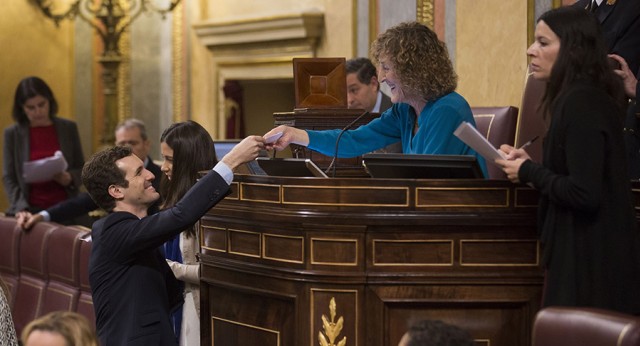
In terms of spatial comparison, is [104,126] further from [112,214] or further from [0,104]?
[112,214]

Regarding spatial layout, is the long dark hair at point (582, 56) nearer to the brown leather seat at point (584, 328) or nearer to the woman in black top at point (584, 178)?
the woman in black top at point (584, 178)

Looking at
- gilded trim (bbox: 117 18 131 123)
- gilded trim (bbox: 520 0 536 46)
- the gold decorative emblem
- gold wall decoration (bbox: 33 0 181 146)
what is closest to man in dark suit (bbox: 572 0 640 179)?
the gold decorative emblem

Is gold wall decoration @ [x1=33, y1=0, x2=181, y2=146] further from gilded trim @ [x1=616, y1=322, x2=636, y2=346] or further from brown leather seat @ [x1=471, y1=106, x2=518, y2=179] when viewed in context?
gilded trim @ [x1=616, y1=322, x2=636, y2=346]

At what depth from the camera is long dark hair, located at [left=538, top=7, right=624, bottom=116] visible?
11.1ft

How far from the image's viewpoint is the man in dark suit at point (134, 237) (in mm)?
3750

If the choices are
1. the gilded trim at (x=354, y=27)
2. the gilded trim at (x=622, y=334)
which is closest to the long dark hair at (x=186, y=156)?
the gilded trim at (x=622, y=334)

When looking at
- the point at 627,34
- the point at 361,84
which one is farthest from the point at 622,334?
the point at 361,84

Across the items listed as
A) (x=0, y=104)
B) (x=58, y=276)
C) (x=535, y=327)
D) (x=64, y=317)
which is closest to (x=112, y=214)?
(x=64, y=317)

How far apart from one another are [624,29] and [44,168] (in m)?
3.79

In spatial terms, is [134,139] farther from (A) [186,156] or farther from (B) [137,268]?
(B) [137,268]

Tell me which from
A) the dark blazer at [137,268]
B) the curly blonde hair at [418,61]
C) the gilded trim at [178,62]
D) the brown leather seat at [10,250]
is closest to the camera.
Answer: the dark blazer at [137,268]

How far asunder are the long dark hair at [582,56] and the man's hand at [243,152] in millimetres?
991

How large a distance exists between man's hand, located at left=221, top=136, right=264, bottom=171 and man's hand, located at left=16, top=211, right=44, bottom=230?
2740 millimetres

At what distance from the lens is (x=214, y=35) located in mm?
9430
